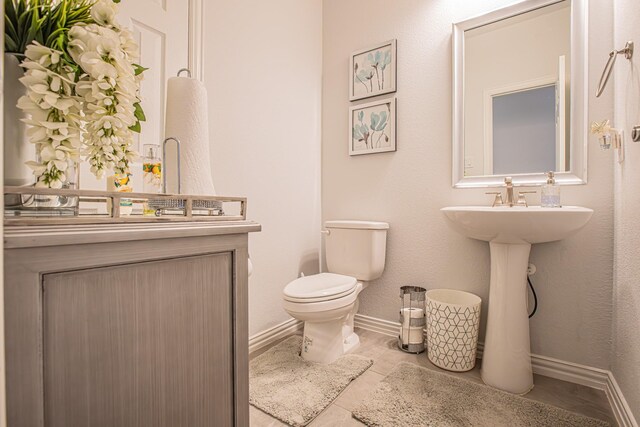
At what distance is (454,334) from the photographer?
61.1 inches

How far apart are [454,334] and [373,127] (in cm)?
137

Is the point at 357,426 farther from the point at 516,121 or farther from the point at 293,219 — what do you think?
the point at 516,121

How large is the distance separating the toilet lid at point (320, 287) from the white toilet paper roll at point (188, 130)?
87cm

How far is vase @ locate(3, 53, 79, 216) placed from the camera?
0.49 m

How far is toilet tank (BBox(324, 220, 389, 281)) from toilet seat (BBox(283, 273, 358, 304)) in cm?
18

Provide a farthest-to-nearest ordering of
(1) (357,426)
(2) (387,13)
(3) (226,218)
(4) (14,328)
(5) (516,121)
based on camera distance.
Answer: (2) (387,13) → (5) (516,121) → (1) (357,426) → (3) (226,218) → (4) (14,328)

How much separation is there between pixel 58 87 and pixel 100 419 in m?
0.53

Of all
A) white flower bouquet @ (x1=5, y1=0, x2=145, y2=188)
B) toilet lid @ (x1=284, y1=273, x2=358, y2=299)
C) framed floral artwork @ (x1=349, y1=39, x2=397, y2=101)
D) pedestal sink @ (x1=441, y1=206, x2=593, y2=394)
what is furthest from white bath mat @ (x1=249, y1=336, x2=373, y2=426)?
framed floral artwork @ (x1=349, y1=39, x2=397, y2=101)

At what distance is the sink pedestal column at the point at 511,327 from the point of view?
1393 millimetres

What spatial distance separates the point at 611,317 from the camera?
140cm

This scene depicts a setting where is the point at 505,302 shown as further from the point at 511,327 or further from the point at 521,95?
the point at 521,95

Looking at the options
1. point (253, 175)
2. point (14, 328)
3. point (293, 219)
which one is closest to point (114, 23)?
point (14, 328)

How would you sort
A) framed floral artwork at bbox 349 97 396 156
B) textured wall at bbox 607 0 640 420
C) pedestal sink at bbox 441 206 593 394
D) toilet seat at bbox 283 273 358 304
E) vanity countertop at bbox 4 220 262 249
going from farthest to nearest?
framed floral artwork at bbox 349 97 396 156 → toilet seat at bbox 283 273 358 304 → pedestal sink at bbox 441 206 593 394 → textured wall at bbox 607 0 640 420 → vanity countertop at bbox 4 220 262 249

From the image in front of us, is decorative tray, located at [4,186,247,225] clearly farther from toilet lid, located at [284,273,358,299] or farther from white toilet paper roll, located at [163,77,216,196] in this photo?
toilet lid, located at [284,273,358,299]
